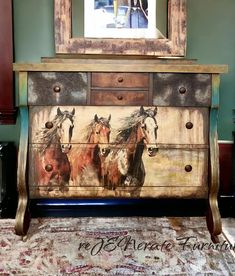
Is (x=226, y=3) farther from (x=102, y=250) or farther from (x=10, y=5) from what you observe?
(x=102, y=250)

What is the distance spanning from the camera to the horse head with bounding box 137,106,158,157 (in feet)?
6.62

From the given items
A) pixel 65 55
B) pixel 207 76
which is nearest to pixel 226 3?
pixel 207 76

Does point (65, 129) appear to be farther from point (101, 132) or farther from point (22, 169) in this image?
point (22, 169)

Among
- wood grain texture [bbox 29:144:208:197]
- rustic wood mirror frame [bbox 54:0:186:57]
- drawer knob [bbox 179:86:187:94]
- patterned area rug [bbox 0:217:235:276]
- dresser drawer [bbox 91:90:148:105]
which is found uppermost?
rustic wood mirror frame [bbox 54:0:186:57]

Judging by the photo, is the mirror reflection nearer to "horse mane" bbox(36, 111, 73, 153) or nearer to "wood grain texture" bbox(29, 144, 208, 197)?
"horse mane" bbox(36, 111, 73, 153)

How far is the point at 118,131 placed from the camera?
2.03 metres


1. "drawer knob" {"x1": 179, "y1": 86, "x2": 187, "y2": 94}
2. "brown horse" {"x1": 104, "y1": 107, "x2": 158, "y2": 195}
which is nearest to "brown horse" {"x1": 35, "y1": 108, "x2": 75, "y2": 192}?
"brown horse" {"x1": 104, "y1": 107, "x2": 158, "y2": 195}

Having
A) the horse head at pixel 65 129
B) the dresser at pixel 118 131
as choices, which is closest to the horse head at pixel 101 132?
the dresser at pixel 118 131

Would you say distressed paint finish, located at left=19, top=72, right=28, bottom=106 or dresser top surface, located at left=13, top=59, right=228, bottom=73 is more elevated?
dresser top surface, located at left=13, top=59, right=228, bottom=73

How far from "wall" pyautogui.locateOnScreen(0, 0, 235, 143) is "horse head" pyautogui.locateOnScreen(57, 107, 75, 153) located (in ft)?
2.19

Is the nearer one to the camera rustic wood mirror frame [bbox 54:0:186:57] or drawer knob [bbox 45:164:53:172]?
drawer knob [bbox 45:164:53:172]

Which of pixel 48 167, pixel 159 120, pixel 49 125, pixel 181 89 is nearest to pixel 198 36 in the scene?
pixel 181 89

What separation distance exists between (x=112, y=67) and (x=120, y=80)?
0.27ft

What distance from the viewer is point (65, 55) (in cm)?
246
